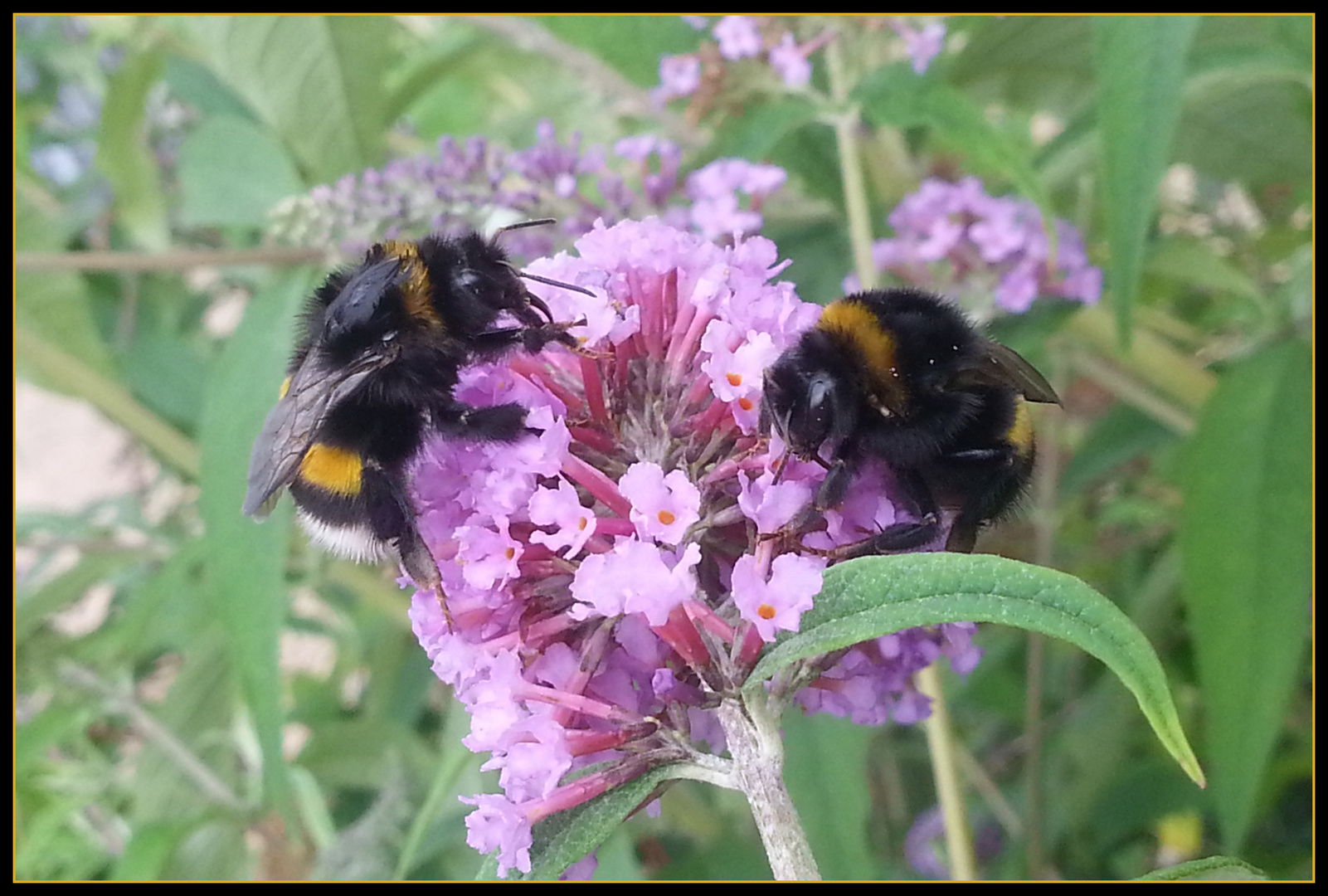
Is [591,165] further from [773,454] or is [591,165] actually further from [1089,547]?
[1089,547]

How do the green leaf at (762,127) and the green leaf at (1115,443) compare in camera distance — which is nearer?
the green leaf at (762,127)

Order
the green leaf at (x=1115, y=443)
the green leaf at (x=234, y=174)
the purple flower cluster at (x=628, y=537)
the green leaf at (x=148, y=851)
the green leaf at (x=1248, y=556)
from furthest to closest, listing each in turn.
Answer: the green leaf at (x=1115, y=443) → the green leaf at (x=234, y=174) → the green leaf at (x=148, y=851) → the green leaf at (x=1248, y=556) → the purple flower cluster at (x=628, y=537)

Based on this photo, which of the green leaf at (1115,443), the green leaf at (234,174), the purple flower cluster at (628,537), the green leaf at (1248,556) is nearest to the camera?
the purple flower cluster at (628,537)

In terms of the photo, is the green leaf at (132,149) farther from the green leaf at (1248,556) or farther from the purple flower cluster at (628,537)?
the green leaf at (1248,556)

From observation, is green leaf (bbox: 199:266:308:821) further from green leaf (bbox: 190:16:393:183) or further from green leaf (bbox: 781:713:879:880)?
green leaf (bbox: 781:713:879:880)

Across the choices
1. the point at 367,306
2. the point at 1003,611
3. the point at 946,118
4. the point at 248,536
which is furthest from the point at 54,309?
the point at 1003,611

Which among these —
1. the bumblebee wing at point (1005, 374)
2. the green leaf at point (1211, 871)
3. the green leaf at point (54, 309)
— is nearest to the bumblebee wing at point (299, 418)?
the bumblebee wing at point (1005, 374)

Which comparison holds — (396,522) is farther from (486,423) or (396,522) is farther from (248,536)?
(248,536)
